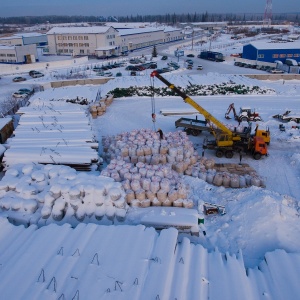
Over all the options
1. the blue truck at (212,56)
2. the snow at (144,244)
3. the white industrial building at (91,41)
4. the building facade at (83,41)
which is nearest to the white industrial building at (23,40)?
the white industrial building at (91,41)

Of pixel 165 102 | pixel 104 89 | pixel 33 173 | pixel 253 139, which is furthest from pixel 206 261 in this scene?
pixel 104 89

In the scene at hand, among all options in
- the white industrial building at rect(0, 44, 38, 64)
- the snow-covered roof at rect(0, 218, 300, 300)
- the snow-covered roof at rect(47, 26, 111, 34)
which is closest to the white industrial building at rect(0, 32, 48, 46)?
the snow-covered roof at rect(47, 26, 111, 34)

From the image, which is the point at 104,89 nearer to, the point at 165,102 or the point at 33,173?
the point at 165,102

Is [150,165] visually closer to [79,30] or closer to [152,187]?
[152,187]

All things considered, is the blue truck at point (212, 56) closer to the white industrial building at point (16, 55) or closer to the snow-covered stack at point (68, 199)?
the white industrial building at point (16, 55)

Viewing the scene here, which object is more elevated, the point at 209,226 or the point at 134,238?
the point at 134,238

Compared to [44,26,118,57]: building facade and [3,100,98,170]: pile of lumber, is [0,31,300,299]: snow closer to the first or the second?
[3,100,98,170]: pile of lumber
